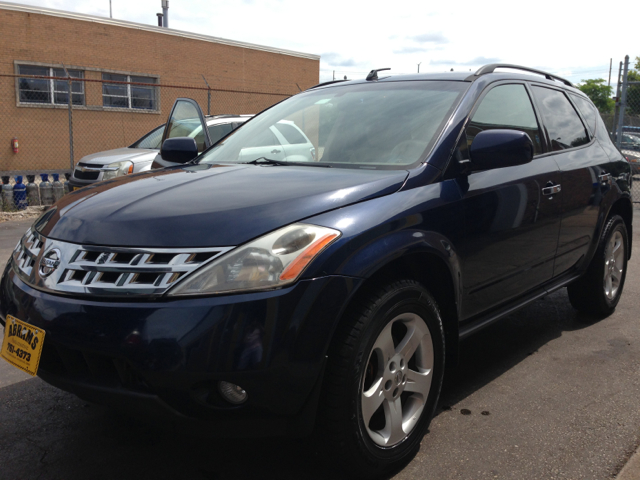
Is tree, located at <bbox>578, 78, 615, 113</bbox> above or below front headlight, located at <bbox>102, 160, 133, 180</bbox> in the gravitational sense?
above

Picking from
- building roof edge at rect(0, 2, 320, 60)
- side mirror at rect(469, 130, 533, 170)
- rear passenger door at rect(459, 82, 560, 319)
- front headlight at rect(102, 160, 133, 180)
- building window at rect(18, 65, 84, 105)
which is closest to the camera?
side mirror at rect(469, 130, 533, 170)

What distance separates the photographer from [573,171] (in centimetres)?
378

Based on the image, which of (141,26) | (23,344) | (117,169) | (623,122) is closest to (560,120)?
(23,344)

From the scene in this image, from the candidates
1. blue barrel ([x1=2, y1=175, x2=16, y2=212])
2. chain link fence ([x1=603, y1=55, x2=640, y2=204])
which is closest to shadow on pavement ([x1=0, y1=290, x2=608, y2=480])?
chain link fence ([x1=603, y1=55, x2=640, y2=204])

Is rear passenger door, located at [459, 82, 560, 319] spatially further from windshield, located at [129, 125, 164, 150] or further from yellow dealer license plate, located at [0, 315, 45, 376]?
windshield, located at [129, 125, 164, 150]

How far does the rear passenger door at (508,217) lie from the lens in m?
2.88

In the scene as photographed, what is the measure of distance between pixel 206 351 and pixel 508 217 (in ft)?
6.14

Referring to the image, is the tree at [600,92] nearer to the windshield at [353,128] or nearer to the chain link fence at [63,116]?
the chain link fence at [63,116]

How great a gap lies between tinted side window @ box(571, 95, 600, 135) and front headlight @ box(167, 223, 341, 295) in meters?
3.14

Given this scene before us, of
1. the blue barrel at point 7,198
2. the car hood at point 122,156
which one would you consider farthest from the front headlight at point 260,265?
the blue barrel at point 7,198

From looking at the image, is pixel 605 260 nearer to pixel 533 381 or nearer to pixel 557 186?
pixel 557 186

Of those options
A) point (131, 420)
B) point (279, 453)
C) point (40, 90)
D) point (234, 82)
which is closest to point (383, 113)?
point (279, 453)

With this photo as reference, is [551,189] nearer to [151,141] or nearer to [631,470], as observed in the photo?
[631,470]

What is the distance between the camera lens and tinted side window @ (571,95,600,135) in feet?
14.3
